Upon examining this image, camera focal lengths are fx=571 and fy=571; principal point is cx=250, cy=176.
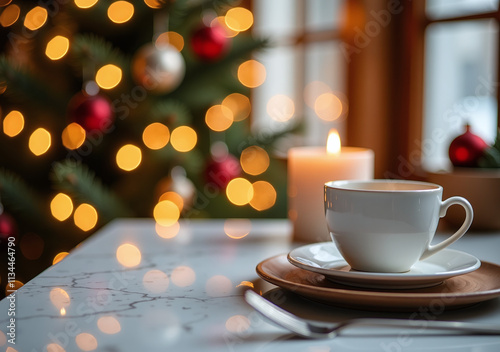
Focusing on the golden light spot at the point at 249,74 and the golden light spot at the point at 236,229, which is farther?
the golden light spot at the point at 249,74

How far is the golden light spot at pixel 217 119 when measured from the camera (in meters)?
1.88

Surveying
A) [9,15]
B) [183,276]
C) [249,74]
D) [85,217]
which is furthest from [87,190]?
[183,276]

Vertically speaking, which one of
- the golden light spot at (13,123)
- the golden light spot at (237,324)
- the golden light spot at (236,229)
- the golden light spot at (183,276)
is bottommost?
the golden light spot at (236,229)

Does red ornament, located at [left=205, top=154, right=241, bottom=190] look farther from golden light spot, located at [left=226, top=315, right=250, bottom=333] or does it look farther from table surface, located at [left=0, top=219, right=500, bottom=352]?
golden light spot, located at [left=226, top=315, right=250, bottom=333]

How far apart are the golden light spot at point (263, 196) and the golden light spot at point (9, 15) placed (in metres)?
0.94

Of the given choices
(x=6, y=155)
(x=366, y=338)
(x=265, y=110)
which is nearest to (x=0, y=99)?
(x=6, y=155)

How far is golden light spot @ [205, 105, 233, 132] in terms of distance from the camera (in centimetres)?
188

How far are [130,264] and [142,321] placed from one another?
256 mm

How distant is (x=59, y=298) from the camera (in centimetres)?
57

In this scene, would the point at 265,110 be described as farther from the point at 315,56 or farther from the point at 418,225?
the point at 418,225

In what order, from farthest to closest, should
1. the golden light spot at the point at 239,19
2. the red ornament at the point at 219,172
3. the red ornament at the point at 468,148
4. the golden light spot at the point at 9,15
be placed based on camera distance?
the golden light spot at the point at 239,19 < the golden light spot at the point at 9,15 < the red ornament at the point at 219,172 < the red ornament at the point at 468,148

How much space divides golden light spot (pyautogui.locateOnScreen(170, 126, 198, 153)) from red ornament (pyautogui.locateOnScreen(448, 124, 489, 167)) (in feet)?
3.10

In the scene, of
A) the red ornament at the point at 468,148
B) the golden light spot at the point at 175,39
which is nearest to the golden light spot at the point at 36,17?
the golden light spot at the point at 175,39

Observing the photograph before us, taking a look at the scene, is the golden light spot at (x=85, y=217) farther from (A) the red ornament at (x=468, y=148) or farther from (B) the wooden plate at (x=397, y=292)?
(B) the wooden plate at (x=397, y=292)
